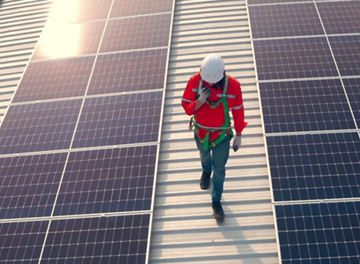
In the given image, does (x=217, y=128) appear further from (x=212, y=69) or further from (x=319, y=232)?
(x=319, y=232)

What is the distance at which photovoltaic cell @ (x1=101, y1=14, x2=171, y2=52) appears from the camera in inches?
378

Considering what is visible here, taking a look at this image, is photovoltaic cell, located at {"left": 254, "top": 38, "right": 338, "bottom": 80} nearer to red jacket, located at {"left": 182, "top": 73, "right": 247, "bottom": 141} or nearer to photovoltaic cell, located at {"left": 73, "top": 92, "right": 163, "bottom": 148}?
red jacket, located at {"left": 182, "top": 73, "right": 247, "bottom": 141}

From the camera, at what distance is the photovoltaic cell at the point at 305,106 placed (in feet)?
23.2

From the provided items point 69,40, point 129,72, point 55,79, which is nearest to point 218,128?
point 129,72

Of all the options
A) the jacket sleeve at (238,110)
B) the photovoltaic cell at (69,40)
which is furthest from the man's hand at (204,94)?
the photovoltaic cell at (69,40)

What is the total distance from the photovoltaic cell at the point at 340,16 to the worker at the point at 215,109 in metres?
5.53

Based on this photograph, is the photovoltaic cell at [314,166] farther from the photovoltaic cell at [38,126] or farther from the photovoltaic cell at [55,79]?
the photovoltaic cell at [55,79]

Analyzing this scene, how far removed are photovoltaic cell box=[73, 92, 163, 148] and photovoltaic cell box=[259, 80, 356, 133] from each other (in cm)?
288

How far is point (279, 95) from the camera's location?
7.69 meters

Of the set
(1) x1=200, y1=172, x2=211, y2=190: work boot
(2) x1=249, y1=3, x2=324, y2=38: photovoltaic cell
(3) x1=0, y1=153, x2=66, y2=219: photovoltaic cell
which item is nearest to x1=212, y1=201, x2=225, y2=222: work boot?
(1) x1=200, y1=172, x2=211, y2=190: work boot

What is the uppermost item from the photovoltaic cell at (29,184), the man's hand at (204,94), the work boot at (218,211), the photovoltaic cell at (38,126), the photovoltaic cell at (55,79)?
the photovoltaic cell at (55,79)

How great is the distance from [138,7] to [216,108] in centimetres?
716

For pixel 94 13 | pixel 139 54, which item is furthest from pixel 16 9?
pixel 139 54

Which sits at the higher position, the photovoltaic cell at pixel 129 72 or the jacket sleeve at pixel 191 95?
the photovoltaic cell at pixel 129 72
